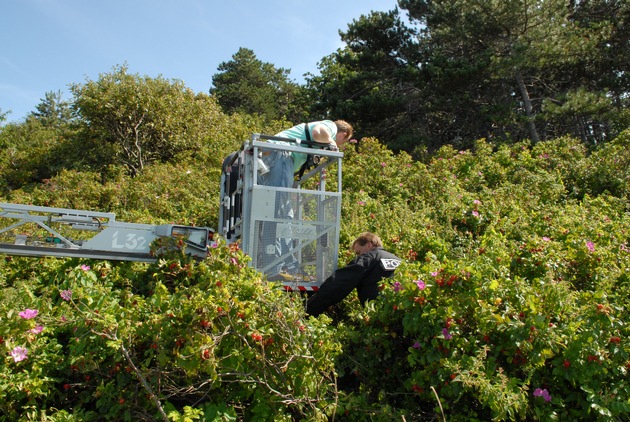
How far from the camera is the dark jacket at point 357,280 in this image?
16.6 ft

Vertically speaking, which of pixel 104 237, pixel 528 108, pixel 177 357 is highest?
pixel 528 108

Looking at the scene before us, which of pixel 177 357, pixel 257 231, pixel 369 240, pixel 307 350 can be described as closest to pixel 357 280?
pixel 369 240

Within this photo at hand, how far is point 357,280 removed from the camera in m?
5.07

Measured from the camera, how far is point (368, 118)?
21.6 metres

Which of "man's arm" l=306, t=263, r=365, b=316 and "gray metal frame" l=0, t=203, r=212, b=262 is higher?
"gray metal frame" l=0, t=203, r=212, b=262

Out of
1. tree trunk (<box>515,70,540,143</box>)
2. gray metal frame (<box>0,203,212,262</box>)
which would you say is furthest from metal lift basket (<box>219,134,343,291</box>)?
tree trunk (<box>515,70,540,143</box>)

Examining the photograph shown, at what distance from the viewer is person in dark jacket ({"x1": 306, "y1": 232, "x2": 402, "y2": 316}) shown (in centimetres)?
505

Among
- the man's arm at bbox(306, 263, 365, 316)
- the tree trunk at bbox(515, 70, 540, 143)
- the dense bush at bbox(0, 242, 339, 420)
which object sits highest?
the tree trunk at bbox(515, 70, 540, 143)

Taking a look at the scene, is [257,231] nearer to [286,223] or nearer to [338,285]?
[286,223]

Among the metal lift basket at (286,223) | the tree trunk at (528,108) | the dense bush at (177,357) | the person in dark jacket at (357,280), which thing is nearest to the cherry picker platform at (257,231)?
the metal lift basket at (286,223)

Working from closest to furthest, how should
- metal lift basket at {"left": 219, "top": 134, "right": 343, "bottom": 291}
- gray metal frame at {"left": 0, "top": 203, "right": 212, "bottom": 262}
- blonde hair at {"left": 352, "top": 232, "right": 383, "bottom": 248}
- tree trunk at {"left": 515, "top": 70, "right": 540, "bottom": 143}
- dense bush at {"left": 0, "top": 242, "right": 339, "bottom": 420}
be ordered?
dense bush at {"left": 0, "top": 242, "right": 339, "bottom": 420} < gray metal frame at {"left": 0, "top": 203, "right": 212, "bottom": 262} < metal lift basket at {"left": 219, "top": 134, "right": 343, "bottom": 291} < blonde hair at {"left": 352, "top": 232, "right": 383, "bottom": 248} < tree trunk at {"left": 515, "top": 70, "right": 540, "bottom": 143}

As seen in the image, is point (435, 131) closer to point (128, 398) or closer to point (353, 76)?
point (353, 76)

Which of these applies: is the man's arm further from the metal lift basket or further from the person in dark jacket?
the metal lift basket

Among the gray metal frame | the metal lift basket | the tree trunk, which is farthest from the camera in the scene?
the tree trunk
